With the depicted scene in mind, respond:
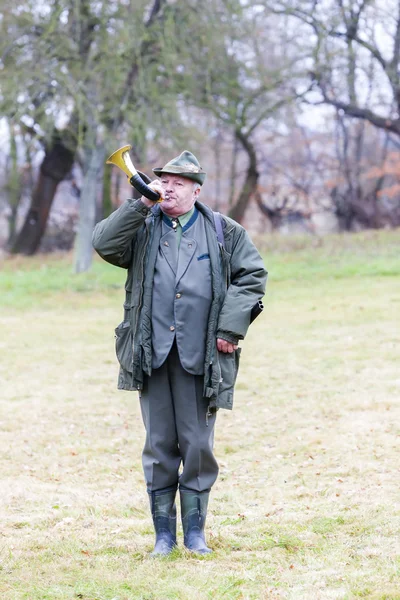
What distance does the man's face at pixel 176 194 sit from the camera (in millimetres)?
4227

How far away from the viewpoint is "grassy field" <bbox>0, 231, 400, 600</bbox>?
4.06 metres

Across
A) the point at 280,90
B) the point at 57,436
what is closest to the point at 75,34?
the point at 280,90

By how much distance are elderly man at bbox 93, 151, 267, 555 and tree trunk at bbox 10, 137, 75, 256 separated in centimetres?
2003

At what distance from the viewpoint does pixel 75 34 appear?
1728 centimetres

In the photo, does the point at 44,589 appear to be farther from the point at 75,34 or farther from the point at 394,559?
the point at 75,34

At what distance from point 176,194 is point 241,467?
3.13 metres

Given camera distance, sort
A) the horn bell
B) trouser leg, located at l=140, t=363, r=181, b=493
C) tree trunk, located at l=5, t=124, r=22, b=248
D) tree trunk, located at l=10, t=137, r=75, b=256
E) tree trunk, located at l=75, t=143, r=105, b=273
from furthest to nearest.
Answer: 1. tree trunk, located at l=5, t=124, r=22, b=248
2. tree trunk, located at l=10, t=137, r=75, b=256
3. tree trunk, located at l=75, t=143, r=105, b=273
4. trouser leg, located at l=140, t=363, r=181, b=493
5. the horn bell

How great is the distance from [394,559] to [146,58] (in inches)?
600

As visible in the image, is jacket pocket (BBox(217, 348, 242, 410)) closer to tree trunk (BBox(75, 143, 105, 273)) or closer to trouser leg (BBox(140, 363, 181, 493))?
trouser leg (BBox(140, 363, 181, 493))

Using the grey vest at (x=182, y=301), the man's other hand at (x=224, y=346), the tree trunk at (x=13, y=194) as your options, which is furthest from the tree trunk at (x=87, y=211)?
the man's other hand at (x=224, y=346)

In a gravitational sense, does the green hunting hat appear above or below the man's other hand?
above

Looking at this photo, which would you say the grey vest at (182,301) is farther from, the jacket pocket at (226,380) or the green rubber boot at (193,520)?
the green rubber boot at (193,520)

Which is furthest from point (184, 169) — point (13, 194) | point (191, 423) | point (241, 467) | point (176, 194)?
point (13, 194)

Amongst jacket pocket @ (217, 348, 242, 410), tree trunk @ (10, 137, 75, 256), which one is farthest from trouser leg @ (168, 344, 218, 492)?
tree trunk @ (10, 137, 75, 256)
